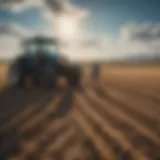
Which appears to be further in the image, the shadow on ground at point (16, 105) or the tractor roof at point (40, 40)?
the tractor roof at point (40, 40)

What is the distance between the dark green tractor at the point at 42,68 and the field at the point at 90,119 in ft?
0.23

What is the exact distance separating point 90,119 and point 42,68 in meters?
0.50

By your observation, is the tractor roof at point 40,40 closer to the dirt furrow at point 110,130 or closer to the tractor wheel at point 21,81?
the tractor wheel at point 21,81

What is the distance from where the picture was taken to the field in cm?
170

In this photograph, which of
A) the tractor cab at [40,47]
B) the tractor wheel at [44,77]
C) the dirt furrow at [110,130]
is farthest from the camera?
the tractor wheel at [44,77]

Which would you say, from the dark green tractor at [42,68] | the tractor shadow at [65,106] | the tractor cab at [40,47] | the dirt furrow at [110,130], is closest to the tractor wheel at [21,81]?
the dark green tractor at [42,68]

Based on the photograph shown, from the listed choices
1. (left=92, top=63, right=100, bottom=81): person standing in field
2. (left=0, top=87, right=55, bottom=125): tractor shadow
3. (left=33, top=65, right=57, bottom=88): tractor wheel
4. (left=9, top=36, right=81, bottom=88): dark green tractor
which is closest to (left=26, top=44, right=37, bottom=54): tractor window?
(left=9, top=36, right=81, bottom=88): dark green tractor

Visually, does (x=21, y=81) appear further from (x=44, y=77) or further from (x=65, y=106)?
(x=65, y=106)

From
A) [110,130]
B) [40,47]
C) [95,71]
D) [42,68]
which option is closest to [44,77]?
[42,68]

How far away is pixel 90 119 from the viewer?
6.26 feet

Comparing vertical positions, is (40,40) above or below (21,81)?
above

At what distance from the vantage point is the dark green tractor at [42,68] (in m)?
1.91

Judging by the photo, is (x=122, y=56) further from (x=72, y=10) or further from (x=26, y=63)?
(x=26, y=63)

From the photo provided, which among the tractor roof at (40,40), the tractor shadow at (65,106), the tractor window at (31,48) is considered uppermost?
the tractor roof at (40,40)
